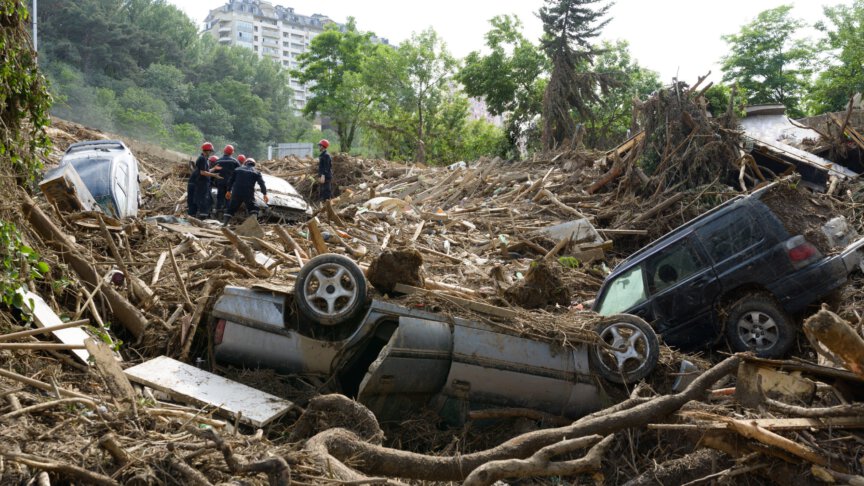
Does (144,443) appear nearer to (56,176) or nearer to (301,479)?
(301,479)

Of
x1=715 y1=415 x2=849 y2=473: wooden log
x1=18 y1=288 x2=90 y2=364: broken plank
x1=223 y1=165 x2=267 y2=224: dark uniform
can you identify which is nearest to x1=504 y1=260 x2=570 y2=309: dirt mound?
x1=715 y1=415 x2=849 y2=473: wooden log

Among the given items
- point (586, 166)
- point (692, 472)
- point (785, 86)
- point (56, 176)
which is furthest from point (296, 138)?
point (692, 472)

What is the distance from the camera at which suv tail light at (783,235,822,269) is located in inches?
324

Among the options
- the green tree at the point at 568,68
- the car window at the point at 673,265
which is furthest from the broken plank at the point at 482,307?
the green tree at the point at 568,68

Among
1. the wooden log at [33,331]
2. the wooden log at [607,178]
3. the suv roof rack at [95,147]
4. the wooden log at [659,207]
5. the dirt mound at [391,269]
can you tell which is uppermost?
the suv roof rack at [95,147]

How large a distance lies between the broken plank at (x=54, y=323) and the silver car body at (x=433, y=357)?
3.96ft

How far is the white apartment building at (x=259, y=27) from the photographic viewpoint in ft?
612

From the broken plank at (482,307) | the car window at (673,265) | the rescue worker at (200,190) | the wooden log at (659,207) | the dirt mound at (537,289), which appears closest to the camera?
the broken plank at (482,307)

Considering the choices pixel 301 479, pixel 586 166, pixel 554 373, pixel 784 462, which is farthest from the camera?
pixel 586 166

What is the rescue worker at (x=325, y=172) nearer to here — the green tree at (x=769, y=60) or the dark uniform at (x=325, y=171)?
the dark uniform at (x=325, y=171)

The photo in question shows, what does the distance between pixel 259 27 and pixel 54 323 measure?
195 meters

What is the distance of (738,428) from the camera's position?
491 centimetres

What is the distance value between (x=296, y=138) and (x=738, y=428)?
347ft

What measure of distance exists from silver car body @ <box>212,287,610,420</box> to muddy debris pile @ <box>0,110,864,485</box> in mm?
90
